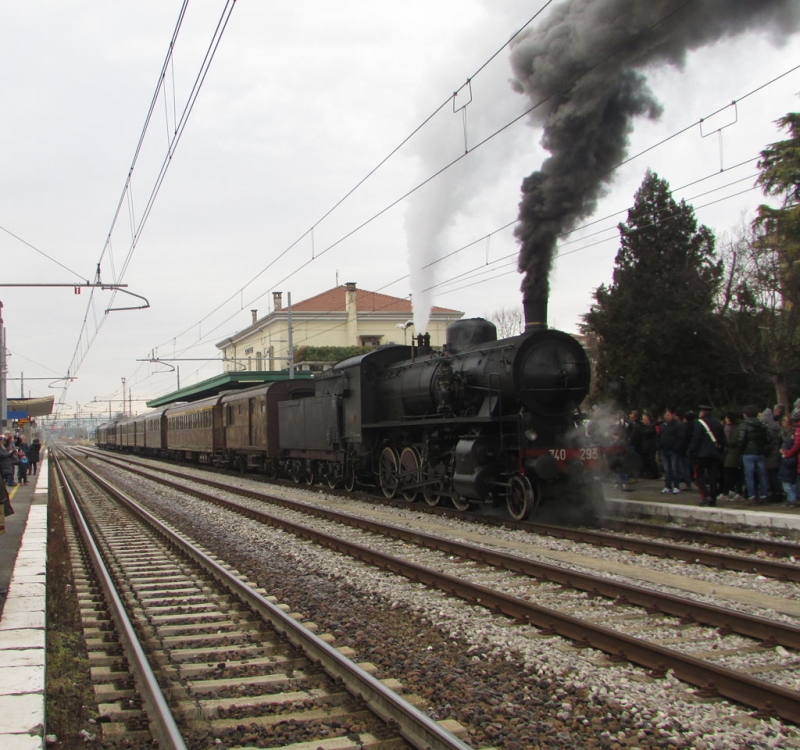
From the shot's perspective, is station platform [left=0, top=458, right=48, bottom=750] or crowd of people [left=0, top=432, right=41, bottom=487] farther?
crowd of people [left=0, top=432, right=41, bottom=487]

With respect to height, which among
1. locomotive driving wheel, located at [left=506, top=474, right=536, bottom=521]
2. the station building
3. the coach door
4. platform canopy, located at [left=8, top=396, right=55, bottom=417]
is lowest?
locomotive driving wheel, located at [left=506, top=474, right=536, bottom=521]

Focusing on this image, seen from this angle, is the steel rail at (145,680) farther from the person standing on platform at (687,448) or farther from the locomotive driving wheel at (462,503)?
the person standing on platform at (687,448)

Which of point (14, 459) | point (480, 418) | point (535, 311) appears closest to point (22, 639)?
point (480, 418)

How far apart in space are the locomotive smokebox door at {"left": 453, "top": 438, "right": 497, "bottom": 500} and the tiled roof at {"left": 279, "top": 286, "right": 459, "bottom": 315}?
46352 millimetres

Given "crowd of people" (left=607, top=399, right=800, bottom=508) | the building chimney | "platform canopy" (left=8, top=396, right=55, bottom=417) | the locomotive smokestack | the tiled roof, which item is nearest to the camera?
"crowd of people" (left=607, top=399, right=800, bottom=508)

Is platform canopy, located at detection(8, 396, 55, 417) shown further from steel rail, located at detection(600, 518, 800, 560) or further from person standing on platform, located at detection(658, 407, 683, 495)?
steel rail, located at detection(600, 518, 800, 560)

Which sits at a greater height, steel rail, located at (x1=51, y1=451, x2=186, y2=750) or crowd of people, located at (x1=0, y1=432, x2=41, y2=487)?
crowd of people, located at (x1=0, y1=432, x2=41, y2=487)

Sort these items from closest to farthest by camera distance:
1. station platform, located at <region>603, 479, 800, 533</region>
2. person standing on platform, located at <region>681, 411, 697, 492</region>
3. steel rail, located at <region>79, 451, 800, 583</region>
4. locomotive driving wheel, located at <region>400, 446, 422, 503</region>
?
steel rail, located at <region>79, 451, 800, 583</region> → station platform, located at <region>603, 479, 800, 533</region> → person standing on platform, located at <region>681, 411, 697, 492</region> → locomotive driving wheel, located at <region>400, 446, 422, 503</region>

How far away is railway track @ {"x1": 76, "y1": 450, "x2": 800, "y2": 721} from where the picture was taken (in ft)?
14.7

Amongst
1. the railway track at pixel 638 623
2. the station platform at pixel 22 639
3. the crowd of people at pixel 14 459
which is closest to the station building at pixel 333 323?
the crowd of people at pixel 14 459

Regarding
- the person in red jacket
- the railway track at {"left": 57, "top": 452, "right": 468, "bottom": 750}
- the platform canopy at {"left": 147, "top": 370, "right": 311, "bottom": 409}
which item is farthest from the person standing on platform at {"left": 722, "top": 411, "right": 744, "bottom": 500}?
the platform canopy at {"left": 147, "top": 370, "right": 311, "bottom": 409}

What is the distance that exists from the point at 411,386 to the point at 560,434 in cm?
339

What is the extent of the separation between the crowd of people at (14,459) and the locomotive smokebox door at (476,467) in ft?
20.4

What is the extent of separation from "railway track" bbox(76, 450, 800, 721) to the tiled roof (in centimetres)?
5044
